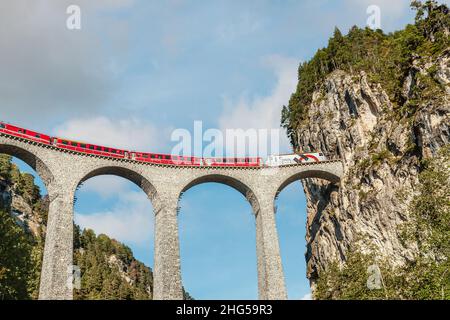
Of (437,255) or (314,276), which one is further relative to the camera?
(314,276)

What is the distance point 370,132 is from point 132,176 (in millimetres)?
29987

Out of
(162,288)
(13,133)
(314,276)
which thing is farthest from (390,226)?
(13,133)

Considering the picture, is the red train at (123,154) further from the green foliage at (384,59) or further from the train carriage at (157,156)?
the green foliage at (384,59)

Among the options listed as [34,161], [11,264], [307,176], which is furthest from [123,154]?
[307,176]

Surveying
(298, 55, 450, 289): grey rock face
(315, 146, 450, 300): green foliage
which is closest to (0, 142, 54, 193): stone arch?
(315, 146, 450, 300): green foliage

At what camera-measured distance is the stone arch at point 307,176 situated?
5429 cm

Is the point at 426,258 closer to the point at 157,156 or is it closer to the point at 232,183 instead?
the point at 232,183

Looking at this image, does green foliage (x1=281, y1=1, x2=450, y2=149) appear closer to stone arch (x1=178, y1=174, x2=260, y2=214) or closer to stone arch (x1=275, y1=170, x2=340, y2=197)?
stone arch (x1=275, y1=170, x2=340, y2=197)

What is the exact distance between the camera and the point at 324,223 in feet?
203

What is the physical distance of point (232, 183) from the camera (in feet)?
179
